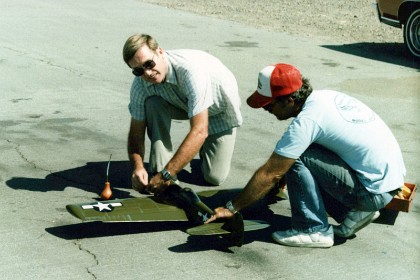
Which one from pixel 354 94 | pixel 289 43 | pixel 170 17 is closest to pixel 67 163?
pixel 354 94

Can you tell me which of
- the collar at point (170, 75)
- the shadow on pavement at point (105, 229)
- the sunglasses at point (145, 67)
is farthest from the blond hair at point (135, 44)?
the shadow on pavement at point (105, 229)

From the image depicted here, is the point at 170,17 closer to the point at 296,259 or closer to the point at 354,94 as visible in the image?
the point at 354,94

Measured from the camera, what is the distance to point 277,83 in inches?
191

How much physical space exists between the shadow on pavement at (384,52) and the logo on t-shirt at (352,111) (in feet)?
23.6

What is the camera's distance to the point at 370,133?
496 centimetres

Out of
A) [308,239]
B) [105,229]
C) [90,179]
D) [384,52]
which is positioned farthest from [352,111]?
[384,52]

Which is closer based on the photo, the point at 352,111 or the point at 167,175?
the point at 352,111

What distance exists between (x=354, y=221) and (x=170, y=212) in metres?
1.30

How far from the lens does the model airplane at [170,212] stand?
509cm

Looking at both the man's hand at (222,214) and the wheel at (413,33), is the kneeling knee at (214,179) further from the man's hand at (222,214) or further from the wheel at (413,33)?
the wheel at (413,33)

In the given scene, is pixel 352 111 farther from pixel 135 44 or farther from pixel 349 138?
pixel 135 44

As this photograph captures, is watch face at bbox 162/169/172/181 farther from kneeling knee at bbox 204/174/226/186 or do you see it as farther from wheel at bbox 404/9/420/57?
wheel at bbox 404/9/420/57

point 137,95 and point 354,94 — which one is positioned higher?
point 137,95

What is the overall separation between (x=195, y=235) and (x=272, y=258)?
577 mm
